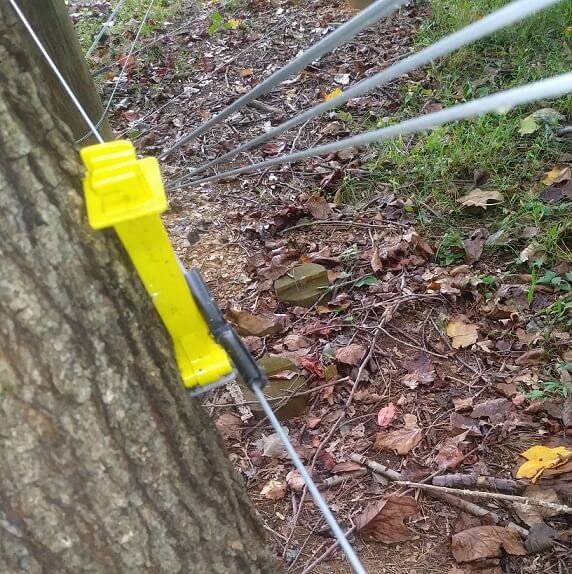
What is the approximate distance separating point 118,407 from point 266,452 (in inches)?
47.3

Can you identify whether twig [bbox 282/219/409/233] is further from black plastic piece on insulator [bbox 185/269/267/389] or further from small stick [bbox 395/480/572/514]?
black plastic piece on insulator [bbox 185/269/267/389]

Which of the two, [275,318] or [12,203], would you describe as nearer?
[12,203]

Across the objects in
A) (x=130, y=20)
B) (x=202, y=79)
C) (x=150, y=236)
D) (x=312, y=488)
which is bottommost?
(x=202, y=79)

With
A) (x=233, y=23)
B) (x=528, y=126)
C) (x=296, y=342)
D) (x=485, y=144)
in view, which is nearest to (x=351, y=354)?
(x=296, y=342)

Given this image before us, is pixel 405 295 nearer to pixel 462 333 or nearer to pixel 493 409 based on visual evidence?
pixel 462 333

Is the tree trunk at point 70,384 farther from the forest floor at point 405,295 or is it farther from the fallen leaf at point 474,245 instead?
the fallen leaf at point 474,245

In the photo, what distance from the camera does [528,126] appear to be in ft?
10.3

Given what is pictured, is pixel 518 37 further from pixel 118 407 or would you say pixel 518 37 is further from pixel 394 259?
pixel 118 407

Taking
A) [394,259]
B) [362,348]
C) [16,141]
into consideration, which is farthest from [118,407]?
[394,259]

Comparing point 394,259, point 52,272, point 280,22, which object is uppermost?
point 52,272

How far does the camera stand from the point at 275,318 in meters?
2.51

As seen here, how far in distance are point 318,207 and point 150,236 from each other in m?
2.28

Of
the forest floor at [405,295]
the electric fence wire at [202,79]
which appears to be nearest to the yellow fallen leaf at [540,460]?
the forest floor at [405,295]

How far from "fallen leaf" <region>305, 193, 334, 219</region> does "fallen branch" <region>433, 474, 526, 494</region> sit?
1.57m
